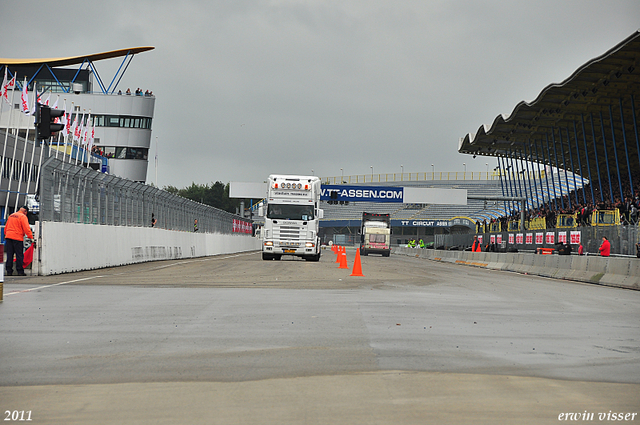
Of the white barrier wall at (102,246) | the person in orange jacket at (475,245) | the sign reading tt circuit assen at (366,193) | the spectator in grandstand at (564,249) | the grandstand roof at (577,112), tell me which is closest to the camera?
the white barrier wall at (102,246)

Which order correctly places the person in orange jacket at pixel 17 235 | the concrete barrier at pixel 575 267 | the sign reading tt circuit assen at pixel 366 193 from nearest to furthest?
the person in orange jacket at pixel 17 235 < the concrete barrier at pixel 575 267 < the sign reading tt circuit assen at pixel 366 193

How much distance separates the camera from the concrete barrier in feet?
66.7

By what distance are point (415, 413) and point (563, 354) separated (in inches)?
121

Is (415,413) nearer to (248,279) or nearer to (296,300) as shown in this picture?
(296,300)

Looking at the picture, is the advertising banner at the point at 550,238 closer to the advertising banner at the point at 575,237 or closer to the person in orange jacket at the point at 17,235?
the advertising banner at the point at 575,237

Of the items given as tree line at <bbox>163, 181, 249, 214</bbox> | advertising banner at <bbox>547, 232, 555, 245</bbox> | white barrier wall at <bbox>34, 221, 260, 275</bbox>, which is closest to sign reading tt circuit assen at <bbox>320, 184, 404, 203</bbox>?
white barrier wall at <bbox>34, 221, 260, 275</bbox>

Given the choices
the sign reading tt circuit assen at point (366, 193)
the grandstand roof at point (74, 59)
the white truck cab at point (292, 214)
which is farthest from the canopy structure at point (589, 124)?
the grandstand roof at point (74, 59)

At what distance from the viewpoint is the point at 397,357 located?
22.5 feet

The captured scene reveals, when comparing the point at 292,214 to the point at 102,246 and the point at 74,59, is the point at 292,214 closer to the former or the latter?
the point at 102,246

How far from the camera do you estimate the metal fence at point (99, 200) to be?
1936 cm

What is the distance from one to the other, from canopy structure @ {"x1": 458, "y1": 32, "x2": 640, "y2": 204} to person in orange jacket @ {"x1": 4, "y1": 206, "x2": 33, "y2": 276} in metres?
27.4

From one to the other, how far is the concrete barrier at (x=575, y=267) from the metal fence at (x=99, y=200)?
15118mm

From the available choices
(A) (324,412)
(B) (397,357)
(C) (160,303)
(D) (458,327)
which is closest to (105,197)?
(C) (160,303)

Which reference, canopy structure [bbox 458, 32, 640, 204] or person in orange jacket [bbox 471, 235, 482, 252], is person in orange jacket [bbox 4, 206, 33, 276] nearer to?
canopy structure [bbox 458, 32, 640, 204]
